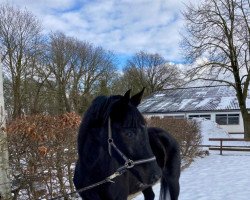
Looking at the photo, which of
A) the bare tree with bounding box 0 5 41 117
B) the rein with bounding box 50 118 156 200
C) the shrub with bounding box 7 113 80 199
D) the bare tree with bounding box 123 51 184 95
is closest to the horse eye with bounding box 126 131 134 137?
the rein with bounding box 50 118 156 200

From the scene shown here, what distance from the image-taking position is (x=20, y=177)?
513cm

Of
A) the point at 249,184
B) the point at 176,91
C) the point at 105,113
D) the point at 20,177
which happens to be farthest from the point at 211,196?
the point at 176,91

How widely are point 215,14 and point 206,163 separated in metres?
16.4

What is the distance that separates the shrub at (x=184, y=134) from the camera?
12352 mm

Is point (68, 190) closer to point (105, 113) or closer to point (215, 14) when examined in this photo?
point (105, 113)

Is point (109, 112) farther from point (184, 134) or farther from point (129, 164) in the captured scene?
point (184, 134)

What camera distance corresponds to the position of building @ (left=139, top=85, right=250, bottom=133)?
3778 cm

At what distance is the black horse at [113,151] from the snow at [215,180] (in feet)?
12.8

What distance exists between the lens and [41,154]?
16.6 feet

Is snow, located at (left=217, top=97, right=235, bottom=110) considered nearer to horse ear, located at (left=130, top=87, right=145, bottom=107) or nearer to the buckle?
horse ear, located at (left=130, top=87, right=145, bottom=107)

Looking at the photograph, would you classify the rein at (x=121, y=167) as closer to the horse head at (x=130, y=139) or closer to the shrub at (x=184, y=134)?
the horse head at (x=130, y=139)

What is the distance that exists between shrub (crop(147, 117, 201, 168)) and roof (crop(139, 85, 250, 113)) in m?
24.7

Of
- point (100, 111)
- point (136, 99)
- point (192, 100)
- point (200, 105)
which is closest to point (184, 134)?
point (136, 99)

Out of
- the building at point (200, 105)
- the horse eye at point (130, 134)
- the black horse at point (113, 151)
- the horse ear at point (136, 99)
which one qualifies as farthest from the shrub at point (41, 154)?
the building at point (200, 105)
